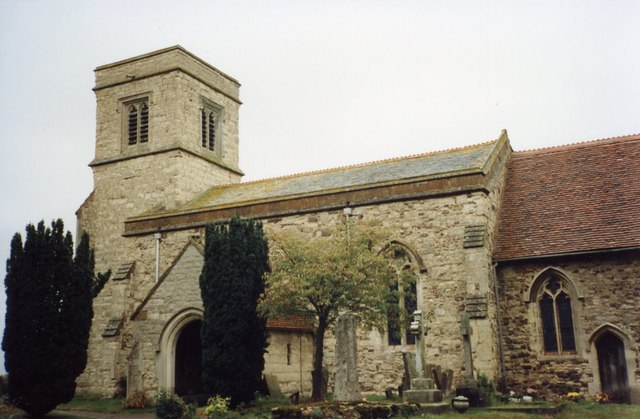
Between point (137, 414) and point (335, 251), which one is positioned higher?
point (335, 251)

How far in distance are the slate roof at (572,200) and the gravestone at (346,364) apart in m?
7.96

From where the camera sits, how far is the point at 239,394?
62.7ft

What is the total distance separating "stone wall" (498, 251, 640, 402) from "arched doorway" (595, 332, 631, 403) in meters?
0.31

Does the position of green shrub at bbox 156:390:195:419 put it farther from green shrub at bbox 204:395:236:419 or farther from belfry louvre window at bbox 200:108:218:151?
belfry louvre window at bbox 200:108:218:151

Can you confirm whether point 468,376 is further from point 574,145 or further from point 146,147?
point 146,147

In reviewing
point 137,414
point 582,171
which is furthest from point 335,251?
point 582,171

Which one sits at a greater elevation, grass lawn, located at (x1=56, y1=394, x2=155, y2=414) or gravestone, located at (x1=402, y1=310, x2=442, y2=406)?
gravestone, located at (x1=402, y1=310, x2=442, y2=406)

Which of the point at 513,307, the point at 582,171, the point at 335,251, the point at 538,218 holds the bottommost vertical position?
the point at 513,307

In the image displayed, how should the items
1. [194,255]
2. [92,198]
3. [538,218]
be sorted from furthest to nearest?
[92,198]
[538,218]
[194,255]

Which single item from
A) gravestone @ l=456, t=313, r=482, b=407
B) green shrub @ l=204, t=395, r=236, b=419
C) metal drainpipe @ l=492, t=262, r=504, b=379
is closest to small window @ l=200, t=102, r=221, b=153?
metal drainpipe @ l=492, t=262, r=504, b=379

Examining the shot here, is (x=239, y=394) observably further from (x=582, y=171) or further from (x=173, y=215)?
(x=582, y=171)

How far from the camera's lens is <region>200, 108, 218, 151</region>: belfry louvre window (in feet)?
111

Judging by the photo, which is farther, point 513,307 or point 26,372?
point 513,307

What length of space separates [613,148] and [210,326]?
16027 millimetres
